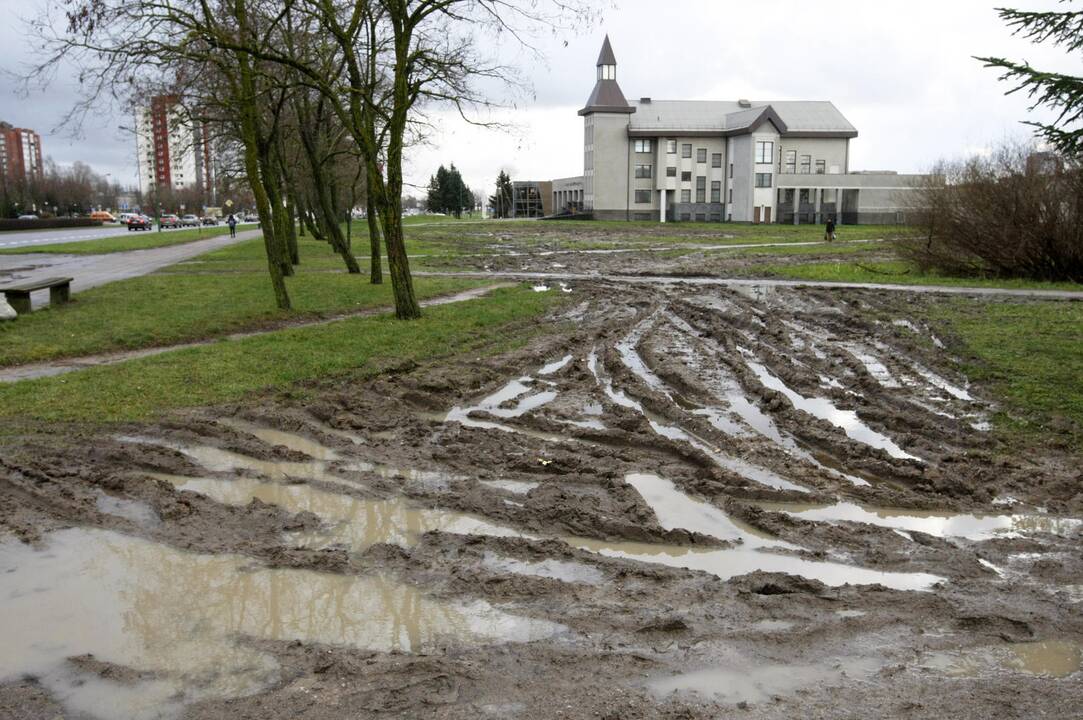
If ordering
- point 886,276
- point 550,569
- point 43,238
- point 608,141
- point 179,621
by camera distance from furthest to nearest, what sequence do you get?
point 608,141, point 43,238, point 886,276, point 550,569, point 179,621

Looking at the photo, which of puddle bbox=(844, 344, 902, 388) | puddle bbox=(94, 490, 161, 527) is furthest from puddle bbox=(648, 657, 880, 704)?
puddle bbox=(844, 344, 902, 388)

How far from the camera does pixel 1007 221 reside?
2650 cm

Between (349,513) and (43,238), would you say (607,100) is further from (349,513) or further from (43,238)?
(349,513)

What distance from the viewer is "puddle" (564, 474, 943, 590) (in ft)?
18.3

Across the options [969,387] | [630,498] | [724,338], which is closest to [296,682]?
[630,498]

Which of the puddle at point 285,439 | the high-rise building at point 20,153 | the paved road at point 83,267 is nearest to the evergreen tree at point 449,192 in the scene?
the high-rise building at point 20,153

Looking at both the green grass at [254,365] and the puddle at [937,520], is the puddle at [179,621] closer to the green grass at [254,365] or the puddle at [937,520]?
the puddle at [937,520]

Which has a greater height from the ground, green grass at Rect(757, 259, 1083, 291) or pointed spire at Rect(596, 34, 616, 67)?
pointed spire at Rect(596, 34, 616, 67)

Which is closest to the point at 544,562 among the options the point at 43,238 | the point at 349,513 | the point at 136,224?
the point at 349,513

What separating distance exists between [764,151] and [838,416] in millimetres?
80469

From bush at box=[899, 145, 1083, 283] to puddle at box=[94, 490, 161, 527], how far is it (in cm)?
2489

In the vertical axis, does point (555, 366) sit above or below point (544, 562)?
above

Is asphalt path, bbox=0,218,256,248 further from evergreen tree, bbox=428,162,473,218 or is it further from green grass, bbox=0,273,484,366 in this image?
evergreen tree, bbox=428,162,473,218

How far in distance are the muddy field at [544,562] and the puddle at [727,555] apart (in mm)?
27
